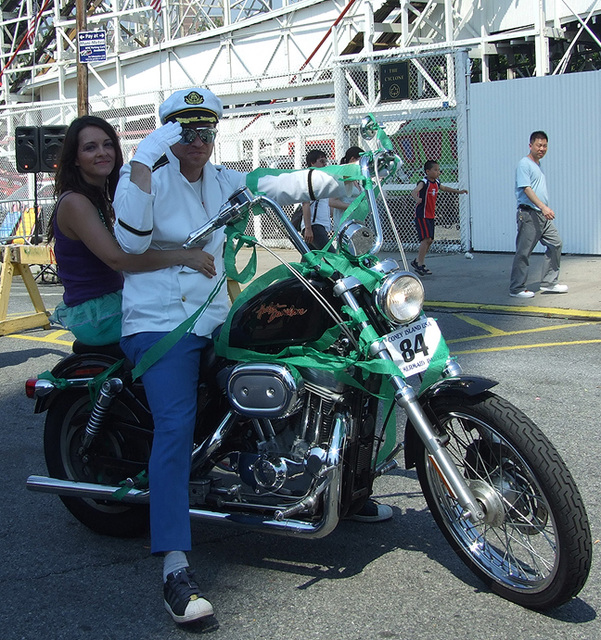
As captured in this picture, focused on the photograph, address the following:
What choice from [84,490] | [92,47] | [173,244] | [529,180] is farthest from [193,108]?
[92,47]

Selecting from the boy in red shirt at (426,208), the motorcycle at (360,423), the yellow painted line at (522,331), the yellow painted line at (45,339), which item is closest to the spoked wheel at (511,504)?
the motorcycle at (360,423)

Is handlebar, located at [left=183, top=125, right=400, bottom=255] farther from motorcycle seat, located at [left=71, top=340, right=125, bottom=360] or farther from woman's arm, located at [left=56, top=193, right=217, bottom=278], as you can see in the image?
motorcycle seat, located at [left=71, top=340, right=125, bottom=360]

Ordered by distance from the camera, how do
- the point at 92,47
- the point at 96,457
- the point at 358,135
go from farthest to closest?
1. the point at 92,47
2. the point at 358,135
3. the point at 96,457

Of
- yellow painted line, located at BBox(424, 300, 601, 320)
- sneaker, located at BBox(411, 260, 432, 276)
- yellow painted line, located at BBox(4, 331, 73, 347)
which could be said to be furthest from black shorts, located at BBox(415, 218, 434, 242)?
yellow painted line, located at BBox(4, 331, 73, 347)

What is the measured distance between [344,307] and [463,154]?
37.5 feet

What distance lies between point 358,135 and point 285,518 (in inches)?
512

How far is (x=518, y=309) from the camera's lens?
9.45 m

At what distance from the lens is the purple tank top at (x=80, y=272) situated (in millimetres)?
4008

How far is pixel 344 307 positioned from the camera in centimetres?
309

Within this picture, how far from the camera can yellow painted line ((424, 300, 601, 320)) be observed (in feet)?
29.5

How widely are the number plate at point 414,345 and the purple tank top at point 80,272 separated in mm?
1633

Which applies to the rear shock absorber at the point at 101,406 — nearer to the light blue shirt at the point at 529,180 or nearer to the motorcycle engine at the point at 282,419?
the motorcycle engine at the point at 282,419

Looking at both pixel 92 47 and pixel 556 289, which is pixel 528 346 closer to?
pixel 556 289

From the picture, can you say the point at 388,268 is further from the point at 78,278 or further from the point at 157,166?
the point at 78,278
